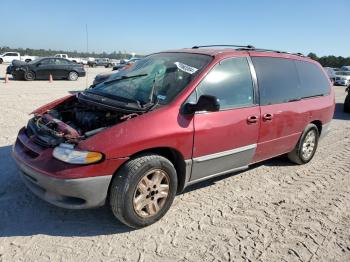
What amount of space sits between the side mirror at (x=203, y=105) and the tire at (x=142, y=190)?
585 mm

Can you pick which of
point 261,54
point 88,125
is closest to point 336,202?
point 261,54

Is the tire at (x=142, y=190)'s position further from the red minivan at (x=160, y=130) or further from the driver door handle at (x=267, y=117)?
the driver door handle at (x=267, y=117)

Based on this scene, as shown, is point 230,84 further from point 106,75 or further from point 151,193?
point 106,75

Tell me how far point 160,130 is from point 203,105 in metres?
0.52

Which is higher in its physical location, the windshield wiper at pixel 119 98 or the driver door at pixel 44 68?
the windshield wiper at pixel 119 98

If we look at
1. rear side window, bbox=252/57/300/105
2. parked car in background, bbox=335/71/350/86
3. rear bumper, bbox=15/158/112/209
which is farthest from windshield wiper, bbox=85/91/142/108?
parked car in background, bbox=335/71/350/86

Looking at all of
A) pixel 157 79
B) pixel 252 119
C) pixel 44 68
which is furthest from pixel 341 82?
pixel 157 79

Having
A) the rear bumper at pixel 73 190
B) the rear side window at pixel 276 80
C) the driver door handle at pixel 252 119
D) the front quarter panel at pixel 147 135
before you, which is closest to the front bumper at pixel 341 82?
the rear side window at pixel 276 80

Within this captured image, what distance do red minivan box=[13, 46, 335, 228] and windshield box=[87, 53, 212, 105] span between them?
0.01m

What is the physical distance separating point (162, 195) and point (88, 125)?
3.76 ft

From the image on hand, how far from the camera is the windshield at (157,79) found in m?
3.93

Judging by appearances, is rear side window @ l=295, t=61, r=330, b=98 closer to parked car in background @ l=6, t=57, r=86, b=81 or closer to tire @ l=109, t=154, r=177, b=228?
tire @ l=109, t=154, r=177, b=228

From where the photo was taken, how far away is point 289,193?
4699mm

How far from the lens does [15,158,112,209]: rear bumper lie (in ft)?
10.5
